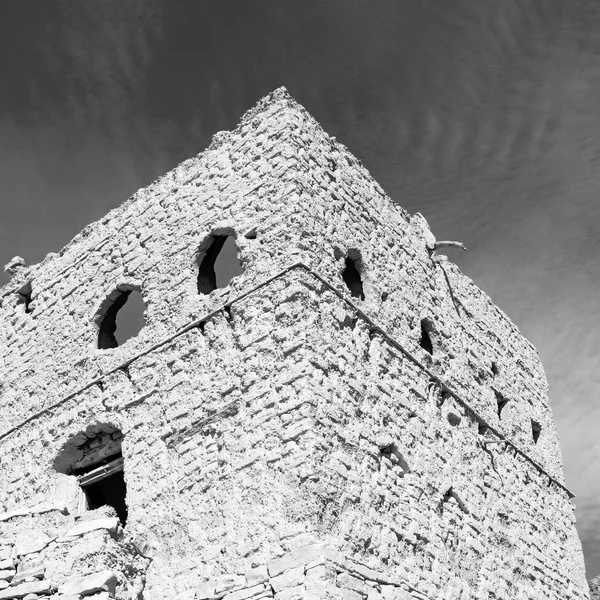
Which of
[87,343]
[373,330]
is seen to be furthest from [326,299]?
[87,343]

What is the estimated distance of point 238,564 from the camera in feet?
31.3

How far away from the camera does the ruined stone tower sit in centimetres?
946

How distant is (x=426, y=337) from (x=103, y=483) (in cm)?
428

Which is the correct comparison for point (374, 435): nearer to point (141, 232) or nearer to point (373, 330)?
point (373, 330)

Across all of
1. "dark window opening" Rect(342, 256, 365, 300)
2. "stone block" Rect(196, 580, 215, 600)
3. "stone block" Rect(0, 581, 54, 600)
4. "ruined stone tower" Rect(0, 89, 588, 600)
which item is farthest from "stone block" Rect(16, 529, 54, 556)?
"dark window opening" Rect(342, 256, 365, 300)

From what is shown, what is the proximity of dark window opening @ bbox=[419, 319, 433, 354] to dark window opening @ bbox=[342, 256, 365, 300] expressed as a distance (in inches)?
46.6

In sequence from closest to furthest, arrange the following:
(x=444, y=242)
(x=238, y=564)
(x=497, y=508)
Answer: (x=238, y=564), (x=497, y=508), (x=444, y=242)

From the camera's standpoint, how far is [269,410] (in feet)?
32.9

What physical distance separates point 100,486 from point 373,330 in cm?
384

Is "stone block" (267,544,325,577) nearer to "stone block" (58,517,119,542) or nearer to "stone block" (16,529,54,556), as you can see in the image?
"stone block" (58,517,119,542)

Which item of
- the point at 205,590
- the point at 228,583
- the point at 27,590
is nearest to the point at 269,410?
the point at 228,583

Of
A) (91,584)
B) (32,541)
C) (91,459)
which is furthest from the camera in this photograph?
(91,459)

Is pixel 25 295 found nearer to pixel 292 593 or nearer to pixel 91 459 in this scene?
pixel 91 459

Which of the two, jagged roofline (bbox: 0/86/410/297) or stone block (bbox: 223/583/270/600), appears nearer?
stone block (bbox: 223/583/270/600)
